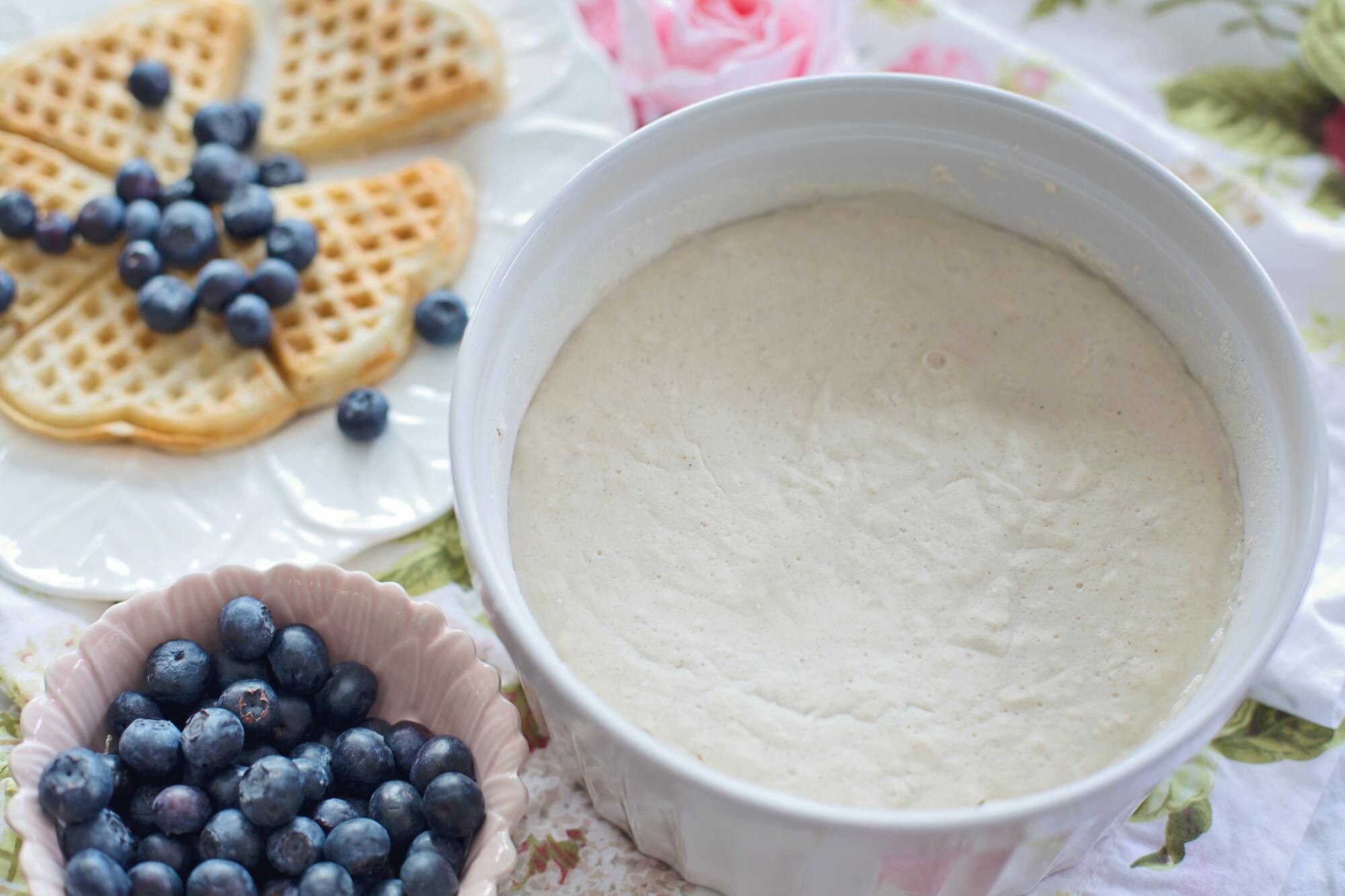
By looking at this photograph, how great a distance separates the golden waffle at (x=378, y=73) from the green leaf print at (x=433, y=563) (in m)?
0.62

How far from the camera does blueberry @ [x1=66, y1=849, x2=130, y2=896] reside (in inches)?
41.1

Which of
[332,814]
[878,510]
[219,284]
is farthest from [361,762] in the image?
[219,284]

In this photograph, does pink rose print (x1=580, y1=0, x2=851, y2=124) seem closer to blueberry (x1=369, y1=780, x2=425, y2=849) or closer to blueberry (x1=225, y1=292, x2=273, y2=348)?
blueberry (x1=225, y1=292, x2=273, y2=348)

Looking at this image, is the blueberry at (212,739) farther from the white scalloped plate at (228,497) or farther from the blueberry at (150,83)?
the blueberry at (150,83)

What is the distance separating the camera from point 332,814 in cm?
114

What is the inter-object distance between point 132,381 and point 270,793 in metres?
0.67

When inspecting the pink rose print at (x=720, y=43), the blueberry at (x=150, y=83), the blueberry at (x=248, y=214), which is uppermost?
the pink rose print at (x=720, y=43)

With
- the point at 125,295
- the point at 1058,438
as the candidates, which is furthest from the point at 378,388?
the point at 1058,438

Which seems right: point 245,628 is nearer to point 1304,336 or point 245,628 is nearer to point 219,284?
point 219,284

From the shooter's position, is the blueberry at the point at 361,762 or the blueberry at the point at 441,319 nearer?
the blueberry at the point at 361,762

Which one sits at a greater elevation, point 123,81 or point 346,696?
point 123,81

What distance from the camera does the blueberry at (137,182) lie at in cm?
167

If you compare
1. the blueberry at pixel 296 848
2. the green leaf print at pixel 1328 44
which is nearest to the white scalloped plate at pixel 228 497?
the blueberry at pixel 296 848

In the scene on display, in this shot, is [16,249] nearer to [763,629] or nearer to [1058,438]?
[763,629]
